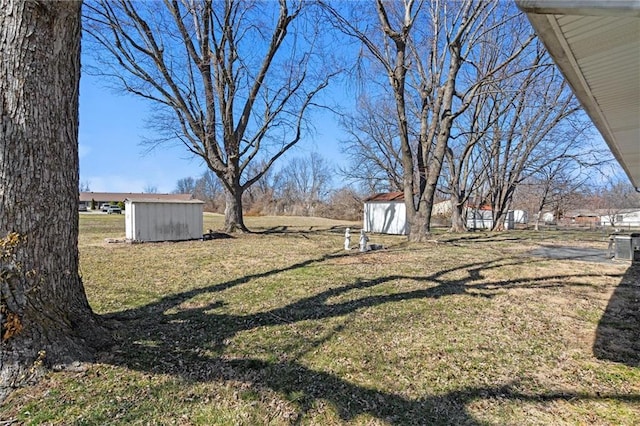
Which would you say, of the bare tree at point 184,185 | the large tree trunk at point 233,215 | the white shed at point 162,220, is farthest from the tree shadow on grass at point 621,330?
the bare tree at point 184,185

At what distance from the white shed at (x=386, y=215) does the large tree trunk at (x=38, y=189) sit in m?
14.7

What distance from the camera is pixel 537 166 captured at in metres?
19.9

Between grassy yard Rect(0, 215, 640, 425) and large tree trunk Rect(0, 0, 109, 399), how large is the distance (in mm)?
280

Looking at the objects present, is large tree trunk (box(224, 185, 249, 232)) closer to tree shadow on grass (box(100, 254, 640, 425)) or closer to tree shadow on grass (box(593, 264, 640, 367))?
tree shadow on grass (box(100, 254, 640, 425))

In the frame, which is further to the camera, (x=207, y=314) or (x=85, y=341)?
(x=207, y=314)


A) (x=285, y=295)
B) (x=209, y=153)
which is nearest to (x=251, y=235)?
(x=209, y=153)

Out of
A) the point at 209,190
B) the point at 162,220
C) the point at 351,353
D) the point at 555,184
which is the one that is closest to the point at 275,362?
the point at 351,353

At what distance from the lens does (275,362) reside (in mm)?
2777

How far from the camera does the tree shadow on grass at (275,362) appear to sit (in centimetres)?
221

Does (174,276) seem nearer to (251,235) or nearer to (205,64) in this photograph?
(251,235)

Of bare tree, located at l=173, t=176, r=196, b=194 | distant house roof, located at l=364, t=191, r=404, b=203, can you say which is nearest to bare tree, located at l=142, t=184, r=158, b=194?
bare tree, located at l=173, t=176, r=196, b=194

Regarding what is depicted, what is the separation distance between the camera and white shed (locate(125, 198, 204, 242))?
10219 mm

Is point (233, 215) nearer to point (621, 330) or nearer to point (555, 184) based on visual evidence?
point (621, 330)

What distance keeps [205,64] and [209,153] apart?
3020 mm
